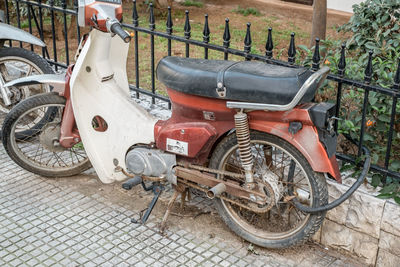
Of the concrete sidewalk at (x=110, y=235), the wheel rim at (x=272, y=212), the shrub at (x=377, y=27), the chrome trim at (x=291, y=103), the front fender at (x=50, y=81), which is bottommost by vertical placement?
the concrete sidewalk at (x=110, y=235)

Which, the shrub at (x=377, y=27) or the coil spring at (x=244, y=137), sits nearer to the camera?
the coil spring at (x=244, y=137)

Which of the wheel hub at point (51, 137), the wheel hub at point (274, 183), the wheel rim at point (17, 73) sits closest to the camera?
the wheel hub at point (274, 183)

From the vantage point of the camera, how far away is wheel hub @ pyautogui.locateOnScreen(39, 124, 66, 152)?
4664 millimetres

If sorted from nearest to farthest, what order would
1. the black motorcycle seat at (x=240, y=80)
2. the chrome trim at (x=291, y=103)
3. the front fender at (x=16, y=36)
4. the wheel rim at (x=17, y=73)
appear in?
the chrome trim at (x=291, y=103) < the black motorcycle seat at (x=240, y=80) < the front fender at (x=16, y=36) < the wheel rim at (x=17, y=73)

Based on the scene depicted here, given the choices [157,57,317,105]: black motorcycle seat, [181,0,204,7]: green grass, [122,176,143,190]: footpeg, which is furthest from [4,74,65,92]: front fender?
[181,0,204,7]: green grass

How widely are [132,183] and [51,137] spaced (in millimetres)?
880

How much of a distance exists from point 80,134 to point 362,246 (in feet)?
7.20

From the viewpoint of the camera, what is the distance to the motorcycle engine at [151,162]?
4.15 metres

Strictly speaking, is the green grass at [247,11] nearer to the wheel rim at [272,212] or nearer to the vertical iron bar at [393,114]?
the wheel rim at [272,212]

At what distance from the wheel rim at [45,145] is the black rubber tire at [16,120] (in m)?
0.02

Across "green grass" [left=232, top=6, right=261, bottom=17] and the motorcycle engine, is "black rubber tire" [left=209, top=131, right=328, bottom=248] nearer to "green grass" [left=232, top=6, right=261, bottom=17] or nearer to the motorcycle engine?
the motorcycle engine

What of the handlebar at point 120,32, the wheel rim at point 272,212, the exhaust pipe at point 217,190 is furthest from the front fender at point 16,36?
the exhaust pipe at point 217,190

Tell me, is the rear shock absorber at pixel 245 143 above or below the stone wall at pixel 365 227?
above

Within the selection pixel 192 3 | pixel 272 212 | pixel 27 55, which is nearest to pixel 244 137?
pixel 272 212
